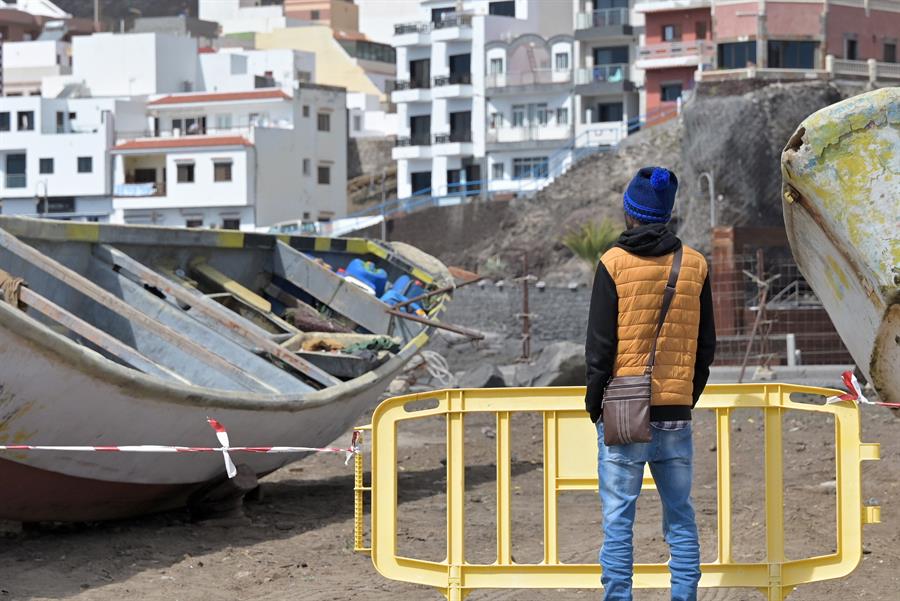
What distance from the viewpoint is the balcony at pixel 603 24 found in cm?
5834

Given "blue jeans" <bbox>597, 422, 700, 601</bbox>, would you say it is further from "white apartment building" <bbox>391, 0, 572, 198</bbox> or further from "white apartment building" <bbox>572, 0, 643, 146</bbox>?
"white apartment building" <bbox>391, 0, 572, 198</bbox>

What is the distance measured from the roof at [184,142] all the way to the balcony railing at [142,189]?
1421 millimetres

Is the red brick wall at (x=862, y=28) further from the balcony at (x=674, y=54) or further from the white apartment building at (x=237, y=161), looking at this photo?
the white apartment building at (x=237, y=161)

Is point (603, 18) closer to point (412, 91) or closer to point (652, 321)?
point (412, 91)

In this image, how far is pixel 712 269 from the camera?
33188 mm

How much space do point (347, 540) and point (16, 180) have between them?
5600 centimetres

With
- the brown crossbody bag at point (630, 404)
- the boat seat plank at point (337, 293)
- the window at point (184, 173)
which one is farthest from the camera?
the window at point (184, 173)

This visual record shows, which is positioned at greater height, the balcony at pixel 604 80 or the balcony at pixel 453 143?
the balcony at pixel 604 80

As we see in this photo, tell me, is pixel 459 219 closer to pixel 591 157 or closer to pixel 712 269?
pixel 591 157

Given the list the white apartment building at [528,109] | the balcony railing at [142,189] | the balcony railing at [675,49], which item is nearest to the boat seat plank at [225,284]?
the balcony railing at [675,49]

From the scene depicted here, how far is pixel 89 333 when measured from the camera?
10305 mm

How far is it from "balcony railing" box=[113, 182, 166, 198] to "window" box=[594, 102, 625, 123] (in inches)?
663

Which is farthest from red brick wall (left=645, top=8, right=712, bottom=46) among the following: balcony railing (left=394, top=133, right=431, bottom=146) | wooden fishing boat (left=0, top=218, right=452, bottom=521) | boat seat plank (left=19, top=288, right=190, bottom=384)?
boat seat plank (left=19, top=288, right=190, bottom=384)

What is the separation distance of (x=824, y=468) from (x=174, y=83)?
57.3 metres
